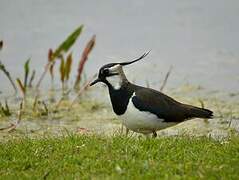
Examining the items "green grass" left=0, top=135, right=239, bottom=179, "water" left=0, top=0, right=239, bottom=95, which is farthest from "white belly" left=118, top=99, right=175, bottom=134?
"water" left=0, top=0, right=239, bottom=95

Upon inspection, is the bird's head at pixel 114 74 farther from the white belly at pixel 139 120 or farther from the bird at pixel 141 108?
the white belly at pixel 139 120

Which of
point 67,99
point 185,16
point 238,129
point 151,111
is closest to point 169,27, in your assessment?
point 185,16

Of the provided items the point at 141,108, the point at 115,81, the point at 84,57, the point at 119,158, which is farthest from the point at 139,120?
the point at 84,57

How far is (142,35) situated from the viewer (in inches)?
455

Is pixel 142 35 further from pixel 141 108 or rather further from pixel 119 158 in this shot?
pixel 119 158

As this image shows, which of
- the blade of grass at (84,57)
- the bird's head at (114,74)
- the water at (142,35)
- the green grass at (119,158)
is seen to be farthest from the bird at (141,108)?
the water at (142,35)

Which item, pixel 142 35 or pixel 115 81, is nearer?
pixel 115 81

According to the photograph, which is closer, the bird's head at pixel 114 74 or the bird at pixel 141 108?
the bird at pixel 141 108

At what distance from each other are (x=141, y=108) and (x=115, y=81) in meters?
0.52

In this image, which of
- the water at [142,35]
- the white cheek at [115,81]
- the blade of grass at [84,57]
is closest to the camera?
the white cheek at [115,81]

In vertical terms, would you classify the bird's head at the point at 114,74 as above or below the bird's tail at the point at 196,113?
above

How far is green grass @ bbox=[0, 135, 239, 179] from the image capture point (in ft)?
17.3

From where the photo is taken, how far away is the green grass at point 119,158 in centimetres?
528

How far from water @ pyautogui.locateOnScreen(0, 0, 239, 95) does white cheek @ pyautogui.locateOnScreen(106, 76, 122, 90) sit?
9.66ft
